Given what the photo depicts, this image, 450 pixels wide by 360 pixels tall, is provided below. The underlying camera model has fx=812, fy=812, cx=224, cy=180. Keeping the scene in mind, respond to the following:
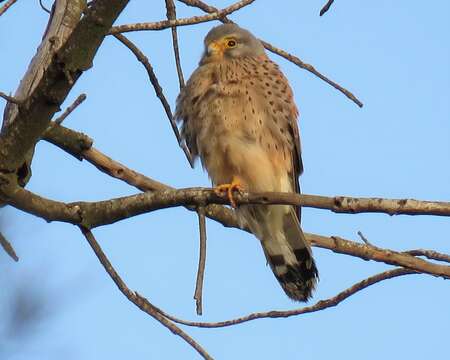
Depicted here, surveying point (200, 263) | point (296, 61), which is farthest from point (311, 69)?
point (200, 263)

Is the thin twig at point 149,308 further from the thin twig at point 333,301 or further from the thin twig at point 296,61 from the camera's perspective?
the thin twig at point 296,61

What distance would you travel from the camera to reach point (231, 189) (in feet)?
10.7

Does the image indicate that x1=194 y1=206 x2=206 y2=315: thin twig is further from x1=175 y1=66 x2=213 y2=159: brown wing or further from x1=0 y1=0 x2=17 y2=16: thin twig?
x1=175 y1=66 x2=213 y2=159: brown wing

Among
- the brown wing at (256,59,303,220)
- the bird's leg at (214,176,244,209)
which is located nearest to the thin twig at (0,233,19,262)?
the bird's leg at (214,176,244,209)

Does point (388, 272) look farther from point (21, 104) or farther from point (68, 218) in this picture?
point (21, 104)

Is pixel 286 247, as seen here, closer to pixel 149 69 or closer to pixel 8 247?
pixel 149 69

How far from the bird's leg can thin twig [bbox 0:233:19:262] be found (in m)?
0.63

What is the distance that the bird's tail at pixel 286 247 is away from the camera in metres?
4.04

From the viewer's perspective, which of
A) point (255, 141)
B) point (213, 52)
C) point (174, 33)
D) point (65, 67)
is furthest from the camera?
point (213, 52)

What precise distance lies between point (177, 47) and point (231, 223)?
2.77 ft

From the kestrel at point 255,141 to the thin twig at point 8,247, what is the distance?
152cm

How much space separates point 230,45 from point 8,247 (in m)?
2.46

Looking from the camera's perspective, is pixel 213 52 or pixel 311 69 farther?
pixel 213 52

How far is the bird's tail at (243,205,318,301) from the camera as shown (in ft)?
13.3
